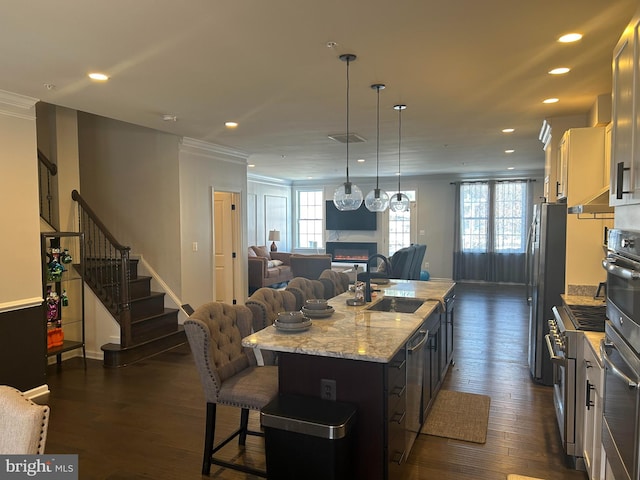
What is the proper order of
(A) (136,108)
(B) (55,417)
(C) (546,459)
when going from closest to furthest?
(C) (546,459) → (B) (55,417) → (A) (136,108)

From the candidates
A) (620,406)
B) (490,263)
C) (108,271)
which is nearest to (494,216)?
(490,263)

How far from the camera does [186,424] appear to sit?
11.6 feet

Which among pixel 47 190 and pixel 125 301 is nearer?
pixel 125 301

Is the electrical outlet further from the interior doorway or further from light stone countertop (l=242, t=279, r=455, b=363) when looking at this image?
the interior doorway

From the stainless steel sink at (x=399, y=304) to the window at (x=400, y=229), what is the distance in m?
7.87

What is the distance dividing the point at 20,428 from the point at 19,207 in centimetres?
332

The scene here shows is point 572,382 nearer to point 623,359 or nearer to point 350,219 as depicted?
point 623,359

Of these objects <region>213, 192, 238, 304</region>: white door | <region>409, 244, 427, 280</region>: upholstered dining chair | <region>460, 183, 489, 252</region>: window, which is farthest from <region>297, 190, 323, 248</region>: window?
<region>213, 192, 238, 304</region>: white door

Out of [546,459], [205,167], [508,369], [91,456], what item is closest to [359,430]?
[546,459]

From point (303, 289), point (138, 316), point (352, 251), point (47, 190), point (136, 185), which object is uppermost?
point (136, 185)

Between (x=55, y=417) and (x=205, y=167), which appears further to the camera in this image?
(x=205, y=167)

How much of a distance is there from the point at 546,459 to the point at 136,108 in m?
4.67

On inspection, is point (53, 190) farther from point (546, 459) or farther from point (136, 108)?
point (546, 459)

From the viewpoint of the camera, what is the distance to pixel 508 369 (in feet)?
16.0
